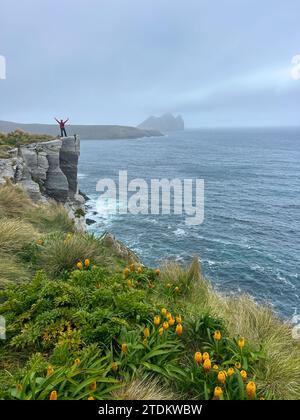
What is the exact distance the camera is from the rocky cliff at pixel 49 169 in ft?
66.0

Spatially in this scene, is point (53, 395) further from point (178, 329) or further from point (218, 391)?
point (178, 329)

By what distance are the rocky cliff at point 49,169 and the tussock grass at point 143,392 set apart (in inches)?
675

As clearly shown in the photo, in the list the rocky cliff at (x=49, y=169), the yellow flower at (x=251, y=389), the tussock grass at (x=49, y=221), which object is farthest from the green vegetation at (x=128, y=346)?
the rocky cliff at (x=49, y=169)

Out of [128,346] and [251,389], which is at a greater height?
[128,346]

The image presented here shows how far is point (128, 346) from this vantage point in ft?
11.6

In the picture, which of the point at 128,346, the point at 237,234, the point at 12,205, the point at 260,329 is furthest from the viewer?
the point at 237,234

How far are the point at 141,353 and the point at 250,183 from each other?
5148 centimetres

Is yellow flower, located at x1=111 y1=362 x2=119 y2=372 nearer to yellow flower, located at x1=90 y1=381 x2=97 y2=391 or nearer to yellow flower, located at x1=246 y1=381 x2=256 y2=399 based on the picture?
yellow flower, located at x1=90 y1=381 x2=97 y2=391

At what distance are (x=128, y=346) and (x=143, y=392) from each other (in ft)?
1.84

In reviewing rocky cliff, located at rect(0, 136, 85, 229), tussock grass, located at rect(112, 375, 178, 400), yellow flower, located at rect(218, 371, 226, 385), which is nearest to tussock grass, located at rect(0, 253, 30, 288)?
tussock grass, located at rect(112, 375, 178, 400)

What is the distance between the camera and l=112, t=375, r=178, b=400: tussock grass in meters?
3.04

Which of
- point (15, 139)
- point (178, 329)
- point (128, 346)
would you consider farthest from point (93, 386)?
point (15, 139)

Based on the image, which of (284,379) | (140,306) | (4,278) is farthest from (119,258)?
(284,379)
